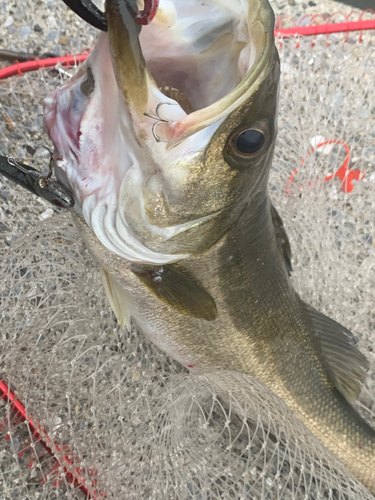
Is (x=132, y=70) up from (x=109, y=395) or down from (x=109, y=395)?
up

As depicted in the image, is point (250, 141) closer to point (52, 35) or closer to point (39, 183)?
point (39, 183)

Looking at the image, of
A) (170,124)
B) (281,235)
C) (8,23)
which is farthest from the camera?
(8,23)

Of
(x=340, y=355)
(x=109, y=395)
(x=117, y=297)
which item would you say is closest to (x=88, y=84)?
(x=117, y=297)

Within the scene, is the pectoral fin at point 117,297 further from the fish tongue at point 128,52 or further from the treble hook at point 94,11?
the treble hook at point 94,11

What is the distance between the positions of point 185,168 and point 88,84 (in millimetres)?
278

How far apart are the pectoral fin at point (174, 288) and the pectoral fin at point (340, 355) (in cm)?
54

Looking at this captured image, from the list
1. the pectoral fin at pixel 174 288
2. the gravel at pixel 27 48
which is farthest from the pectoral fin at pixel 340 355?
the gravel at pixel 27 48

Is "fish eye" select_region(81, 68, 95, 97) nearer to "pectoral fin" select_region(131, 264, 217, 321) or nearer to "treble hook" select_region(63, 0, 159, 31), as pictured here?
"treble hook" select_region(63, 0, 159, 31)

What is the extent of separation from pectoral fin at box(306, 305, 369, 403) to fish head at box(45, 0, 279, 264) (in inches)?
28.8

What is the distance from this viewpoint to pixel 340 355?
1550mm

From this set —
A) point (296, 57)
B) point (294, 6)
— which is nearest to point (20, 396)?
point (296, 57)

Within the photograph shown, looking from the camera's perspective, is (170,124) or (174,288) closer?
(170,124)

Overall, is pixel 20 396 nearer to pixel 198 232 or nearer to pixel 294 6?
pixel 198 232

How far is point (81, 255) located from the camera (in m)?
1.54
